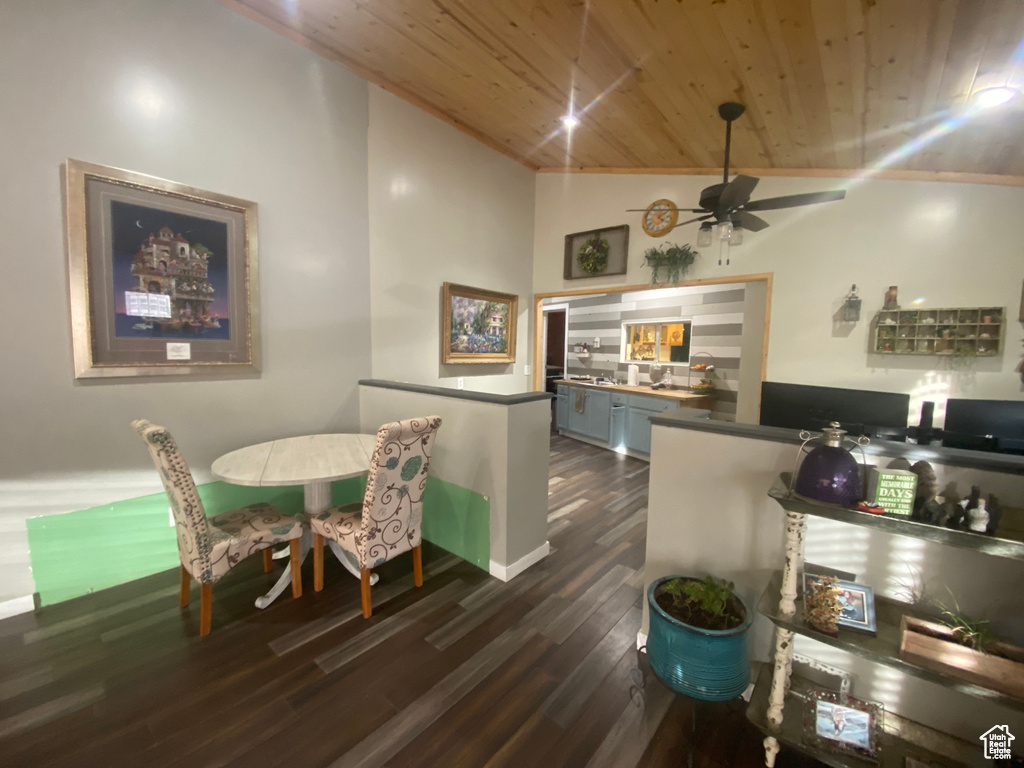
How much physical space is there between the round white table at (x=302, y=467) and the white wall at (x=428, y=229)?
3.41ft

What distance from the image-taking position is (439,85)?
315 cm

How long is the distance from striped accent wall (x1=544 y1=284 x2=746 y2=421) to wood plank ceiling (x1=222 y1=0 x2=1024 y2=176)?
1.84 meters

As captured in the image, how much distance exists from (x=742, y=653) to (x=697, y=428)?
0.83 metres

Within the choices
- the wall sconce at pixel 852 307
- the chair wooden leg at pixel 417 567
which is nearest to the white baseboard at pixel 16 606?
the chair wooden leg at pixel 417 567

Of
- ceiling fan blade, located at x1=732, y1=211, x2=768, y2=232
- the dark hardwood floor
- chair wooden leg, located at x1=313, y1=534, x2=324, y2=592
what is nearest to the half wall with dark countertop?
the dark hardwood floor

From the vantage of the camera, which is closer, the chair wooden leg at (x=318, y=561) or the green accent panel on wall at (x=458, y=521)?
the chair wooden leg at (x=318, y=561)

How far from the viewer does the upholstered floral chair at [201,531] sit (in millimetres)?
1769

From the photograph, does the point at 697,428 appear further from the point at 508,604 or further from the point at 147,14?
the point at 147,14

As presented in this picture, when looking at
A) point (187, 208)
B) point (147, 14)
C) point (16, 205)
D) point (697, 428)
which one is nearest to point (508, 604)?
point (697, 428)

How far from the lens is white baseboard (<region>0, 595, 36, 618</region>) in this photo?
1.98m

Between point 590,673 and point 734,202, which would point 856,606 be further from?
point 734,202

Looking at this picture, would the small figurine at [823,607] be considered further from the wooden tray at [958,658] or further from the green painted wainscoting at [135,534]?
the green painted wainscoting at [135,534]

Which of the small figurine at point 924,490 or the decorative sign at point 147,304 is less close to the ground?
the decorative sign at point 147,304

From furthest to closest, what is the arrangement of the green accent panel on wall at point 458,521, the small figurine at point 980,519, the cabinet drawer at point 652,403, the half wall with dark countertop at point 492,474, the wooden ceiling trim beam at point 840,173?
the cabinet drawer at point 652,403 → the wooden ceiling trim beam at point 840,173 → the green accent panel on wall at point 458,521 → the half wall with dark countertop at point 492,474 → the small figurine at point 980,519
